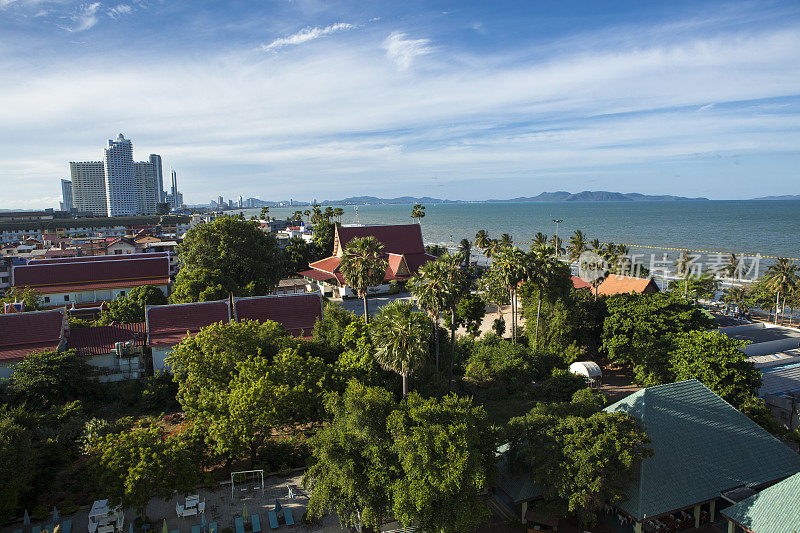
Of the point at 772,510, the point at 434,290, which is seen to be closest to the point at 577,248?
the point at 434,290

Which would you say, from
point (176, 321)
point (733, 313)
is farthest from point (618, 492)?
point (733, 313)

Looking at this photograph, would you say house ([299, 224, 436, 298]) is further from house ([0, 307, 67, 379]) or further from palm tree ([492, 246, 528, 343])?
house ([0, 307, 67, 379])

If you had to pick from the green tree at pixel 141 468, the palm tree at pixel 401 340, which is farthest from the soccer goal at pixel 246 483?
the palm tree at pixel 401 340

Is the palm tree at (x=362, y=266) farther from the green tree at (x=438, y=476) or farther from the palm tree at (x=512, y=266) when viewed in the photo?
the green tree at (x=438, y=476)

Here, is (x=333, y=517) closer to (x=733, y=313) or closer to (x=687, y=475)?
A: (x=687, y=475)

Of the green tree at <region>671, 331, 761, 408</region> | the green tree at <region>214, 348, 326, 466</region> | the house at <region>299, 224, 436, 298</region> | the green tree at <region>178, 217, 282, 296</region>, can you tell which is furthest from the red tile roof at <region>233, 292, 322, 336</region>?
the green tree at <region>671, 331, 761, 408</region>

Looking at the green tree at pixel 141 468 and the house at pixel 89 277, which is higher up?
the house at pixel 89 277

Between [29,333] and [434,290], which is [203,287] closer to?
[29,333]
